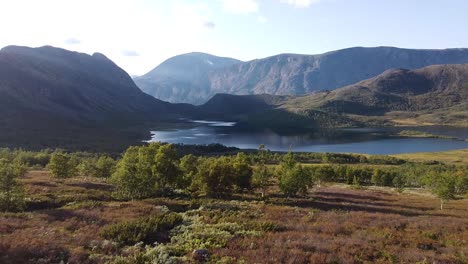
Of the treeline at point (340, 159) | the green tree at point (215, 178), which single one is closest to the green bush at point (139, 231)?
the green tree at point (215, 178)

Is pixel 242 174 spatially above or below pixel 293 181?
above

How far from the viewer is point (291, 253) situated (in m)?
21.2

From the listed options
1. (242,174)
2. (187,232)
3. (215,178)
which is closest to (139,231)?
(187,232)

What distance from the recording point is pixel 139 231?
1038 inches

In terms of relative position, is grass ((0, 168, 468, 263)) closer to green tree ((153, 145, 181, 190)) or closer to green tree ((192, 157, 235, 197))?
green tree ((192, 157, 235, 197))

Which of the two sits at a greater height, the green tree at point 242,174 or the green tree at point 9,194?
the green tree at point 9,194

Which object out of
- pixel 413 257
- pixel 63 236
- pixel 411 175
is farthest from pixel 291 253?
pixel 411 175

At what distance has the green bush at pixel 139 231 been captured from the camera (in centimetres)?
2475

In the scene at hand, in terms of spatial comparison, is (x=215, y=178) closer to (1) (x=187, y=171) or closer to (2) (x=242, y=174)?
(2) (x=242, y=174)

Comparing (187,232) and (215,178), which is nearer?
(187,232)

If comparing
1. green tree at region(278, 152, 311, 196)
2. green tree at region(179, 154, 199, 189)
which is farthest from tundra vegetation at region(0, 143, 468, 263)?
green tree at region(179, 154, 199, 189)

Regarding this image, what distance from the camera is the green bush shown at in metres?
24.8

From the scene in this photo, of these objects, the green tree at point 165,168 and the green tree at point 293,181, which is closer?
the green tree at point 165,168

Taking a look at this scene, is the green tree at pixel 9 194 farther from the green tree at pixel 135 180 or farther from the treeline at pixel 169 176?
the green tree at pixel 135 180
